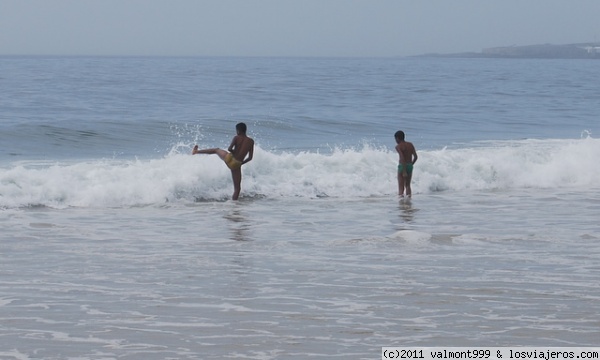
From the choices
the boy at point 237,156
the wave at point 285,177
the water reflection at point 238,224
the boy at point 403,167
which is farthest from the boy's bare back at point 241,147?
the boy at point 403,167

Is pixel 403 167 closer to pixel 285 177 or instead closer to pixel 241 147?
pixel 285 177

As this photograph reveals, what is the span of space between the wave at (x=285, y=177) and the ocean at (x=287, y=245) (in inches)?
1.5

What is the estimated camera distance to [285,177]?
1683 cm

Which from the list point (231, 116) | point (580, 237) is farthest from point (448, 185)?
point (231, 116)

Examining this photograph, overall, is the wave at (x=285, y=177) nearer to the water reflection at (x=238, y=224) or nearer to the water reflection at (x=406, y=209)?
the water reflection at (x=406, y=209)

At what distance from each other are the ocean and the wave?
0.13 feet

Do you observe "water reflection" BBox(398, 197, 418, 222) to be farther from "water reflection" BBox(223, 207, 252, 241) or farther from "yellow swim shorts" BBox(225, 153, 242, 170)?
"yellow swim shorts" BBox(225, 153, 242, 170)

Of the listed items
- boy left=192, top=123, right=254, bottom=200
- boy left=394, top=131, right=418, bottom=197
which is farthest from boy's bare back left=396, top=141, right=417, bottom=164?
boy left=192, top=123, right=254, bottom=200

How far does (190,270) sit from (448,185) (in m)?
8.79

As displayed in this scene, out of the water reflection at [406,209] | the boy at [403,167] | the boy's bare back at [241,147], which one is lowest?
the water reflection at [406,209]

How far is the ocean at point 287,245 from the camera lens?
23.2 ft

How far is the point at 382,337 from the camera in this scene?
6.92 m

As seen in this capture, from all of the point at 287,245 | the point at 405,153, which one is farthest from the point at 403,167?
the point at 287,245

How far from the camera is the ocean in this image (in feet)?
23.2
